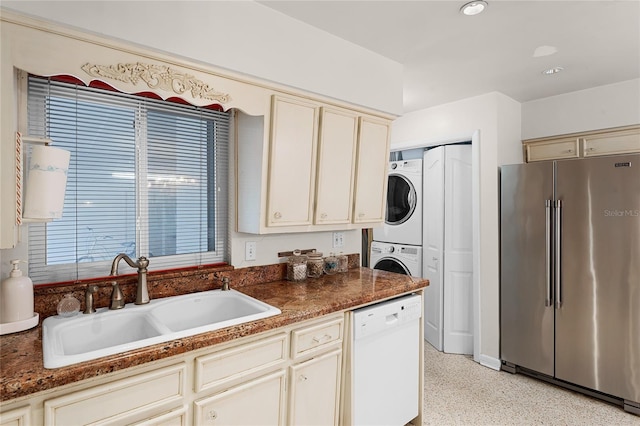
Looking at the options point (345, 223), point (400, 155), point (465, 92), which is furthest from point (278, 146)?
point (400, 155)

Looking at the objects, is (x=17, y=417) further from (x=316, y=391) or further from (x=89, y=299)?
(x=316, y=391)

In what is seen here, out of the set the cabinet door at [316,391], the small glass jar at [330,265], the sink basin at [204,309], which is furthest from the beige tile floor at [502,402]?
the sink basin at [204,309]

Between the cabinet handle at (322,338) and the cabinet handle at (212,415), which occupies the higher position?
the cabinet handle at (322,338)

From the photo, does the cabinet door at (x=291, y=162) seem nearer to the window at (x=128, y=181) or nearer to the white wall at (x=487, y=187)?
the window at (x=128, y=181)

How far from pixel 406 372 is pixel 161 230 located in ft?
5.55

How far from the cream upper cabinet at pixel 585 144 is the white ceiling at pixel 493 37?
44 cm

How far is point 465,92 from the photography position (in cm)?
323

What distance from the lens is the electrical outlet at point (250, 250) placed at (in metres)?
2.18

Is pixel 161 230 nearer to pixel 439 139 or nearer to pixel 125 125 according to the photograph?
pixel 125 125

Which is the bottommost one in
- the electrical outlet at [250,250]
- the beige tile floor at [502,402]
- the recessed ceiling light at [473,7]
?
the beige tile floor at [502,402]

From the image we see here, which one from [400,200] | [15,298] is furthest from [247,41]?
[400,200]

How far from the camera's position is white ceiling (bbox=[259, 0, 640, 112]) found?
189 centimetres

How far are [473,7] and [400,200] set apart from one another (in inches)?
91.2

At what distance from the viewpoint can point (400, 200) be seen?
3.97 m
